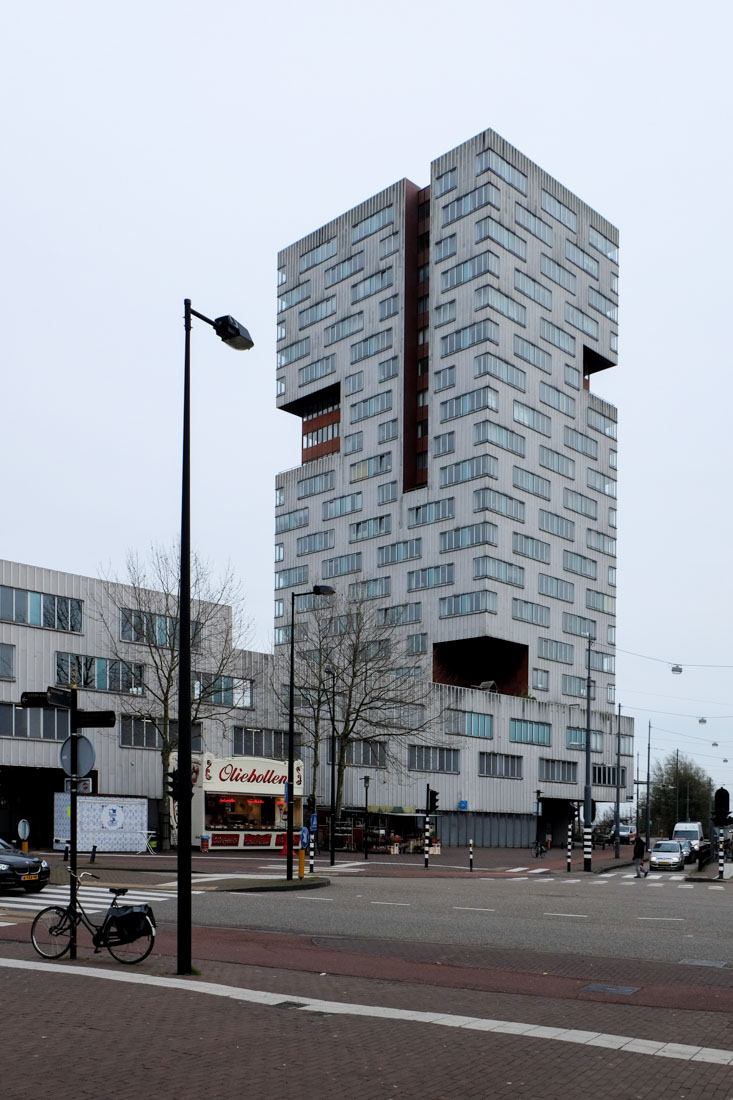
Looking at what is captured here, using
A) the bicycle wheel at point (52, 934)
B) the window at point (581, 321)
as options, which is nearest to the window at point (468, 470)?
the window at point (581, 321)

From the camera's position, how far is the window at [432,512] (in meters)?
84.6

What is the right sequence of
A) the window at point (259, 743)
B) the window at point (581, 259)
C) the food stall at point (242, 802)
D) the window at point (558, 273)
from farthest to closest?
1. the window at point (581, 259)
2. the window at point (558, 273)
3. the window at point (259, 743)
4. the food stall at point (242, 802)

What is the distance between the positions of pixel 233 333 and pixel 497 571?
228ft

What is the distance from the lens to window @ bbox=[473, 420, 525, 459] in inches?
3268

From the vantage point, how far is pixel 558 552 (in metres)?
90.2

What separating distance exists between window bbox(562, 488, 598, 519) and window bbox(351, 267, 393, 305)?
72.5 ft

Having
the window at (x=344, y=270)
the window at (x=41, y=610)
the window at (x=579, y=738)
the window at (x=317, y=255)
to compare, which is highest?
the window at (x=317, y=255)

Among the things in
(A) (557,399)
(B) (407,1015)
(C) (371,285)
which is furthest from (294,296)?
(B) (407,1015)

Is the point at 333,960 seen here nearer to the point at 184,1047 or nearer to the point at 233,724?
the point at 184,1047

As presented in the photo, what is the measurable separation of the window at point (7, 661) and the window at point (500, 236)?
5105cm

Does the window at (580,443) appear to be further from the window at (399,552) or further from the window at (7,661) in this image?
the window at (7,661)

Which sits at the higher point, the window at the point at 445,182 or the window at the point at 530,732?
the window at the point at 445,182

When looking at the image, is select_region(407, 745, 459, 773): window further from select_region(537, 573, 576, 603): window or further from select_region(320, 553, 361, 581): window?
select_region(320, 553, 361, 581): window

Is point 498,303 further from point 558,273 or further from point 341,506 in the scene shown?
point 341,506
